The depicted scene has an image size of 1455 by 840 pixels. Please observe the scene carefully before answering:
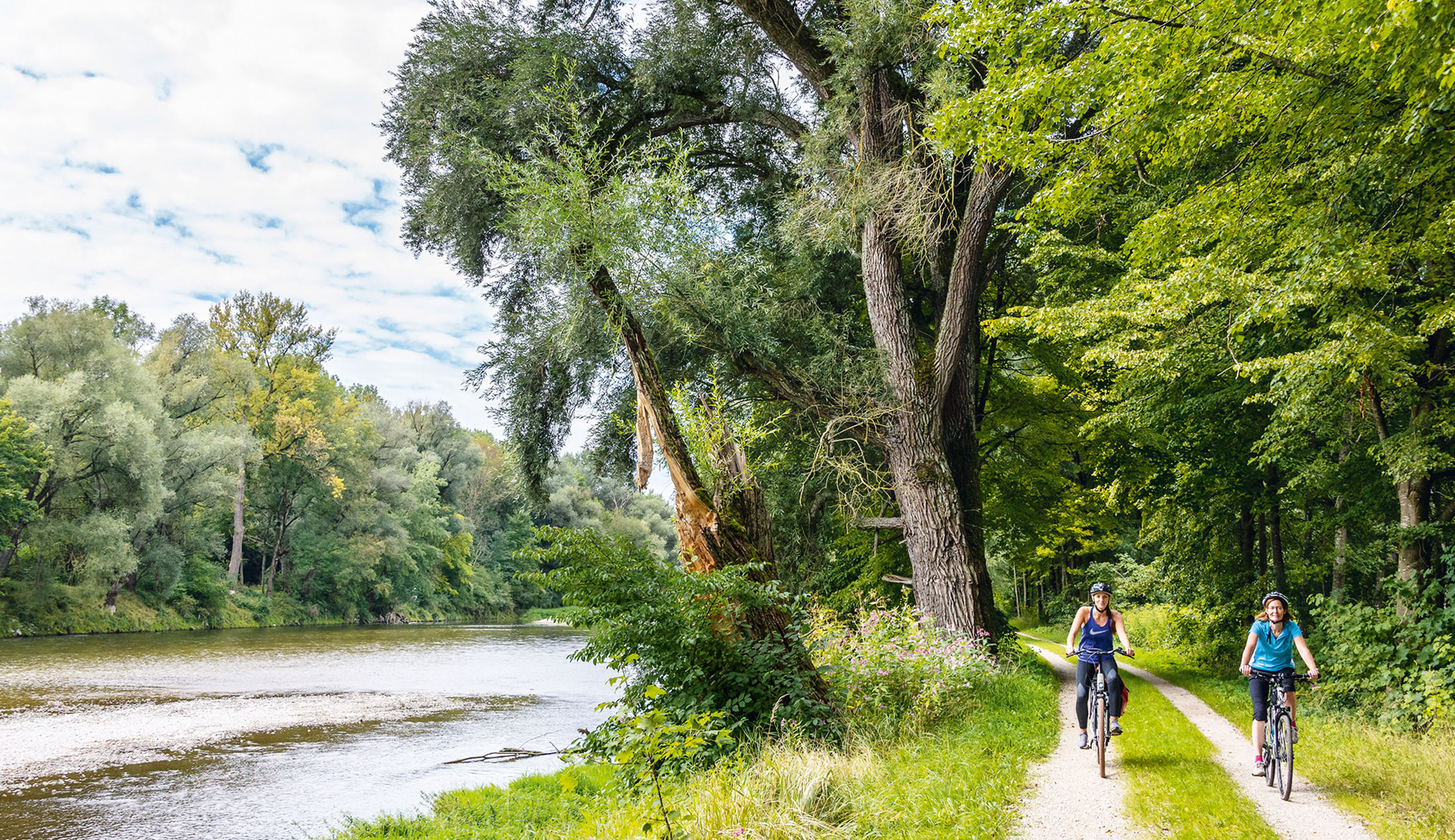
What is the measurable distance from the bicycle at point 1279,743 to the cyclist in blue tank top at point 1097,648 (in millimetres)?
1093

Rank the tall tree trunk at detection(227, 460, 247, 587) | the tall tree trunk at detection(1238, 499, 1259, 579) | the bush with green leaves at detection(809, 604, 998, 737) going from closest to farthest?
the bush with green leaves at detection(809, 604, 998, 737), the tall tree trunk at detection(1238, 499, 1259, 579), the tall tree trunk at detection(227, 460, 247, 587)

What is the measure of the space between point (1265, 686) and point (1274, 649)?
1.04 feet

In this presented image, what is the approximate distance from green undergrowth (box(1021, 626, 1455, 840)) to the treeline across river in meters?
12.2

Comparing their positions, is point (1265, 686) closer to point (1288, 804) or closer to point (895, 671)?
point (1288, 804)

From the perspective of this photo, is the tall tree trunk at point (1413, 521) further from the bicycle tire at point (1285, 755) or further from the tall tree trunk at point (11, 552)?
the tall tree trunk at point (11, 552)

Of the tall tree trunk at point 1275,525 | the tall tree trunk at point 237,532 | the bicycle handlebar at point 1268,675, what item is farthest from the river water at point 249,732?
the tall tree trunk at point 237,532

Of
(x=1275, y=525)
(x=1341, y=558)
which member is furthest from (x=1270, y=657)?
(x=1275, y=525)

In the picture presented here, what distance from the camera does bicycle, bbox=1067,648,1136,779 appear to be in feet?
22.6

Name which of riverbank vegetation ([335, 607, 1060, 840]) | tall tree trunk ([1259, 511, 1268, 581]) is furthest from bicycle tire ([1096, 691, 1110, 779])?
tall tree trunk ([1259, 511, 1268, 581])

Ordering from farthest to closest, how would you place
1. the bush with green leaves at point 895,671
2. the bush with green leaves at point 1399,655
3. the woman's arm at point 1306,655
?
the bush with green leaves at point 895,671 < the bush with green leaves at point 1399,655 < the woman's arm at point 1306,655

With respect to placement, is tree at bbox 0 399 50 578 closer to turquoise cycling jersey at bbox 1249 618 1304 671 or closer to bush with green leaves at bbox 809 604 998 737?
bush with green leaves at bbox 809 604 998 737

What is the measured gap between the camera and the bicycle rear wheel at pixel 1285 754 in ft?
20.5

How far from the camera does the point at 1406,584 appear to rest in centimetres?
911

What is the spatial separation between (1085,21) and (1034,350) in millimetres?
10197
